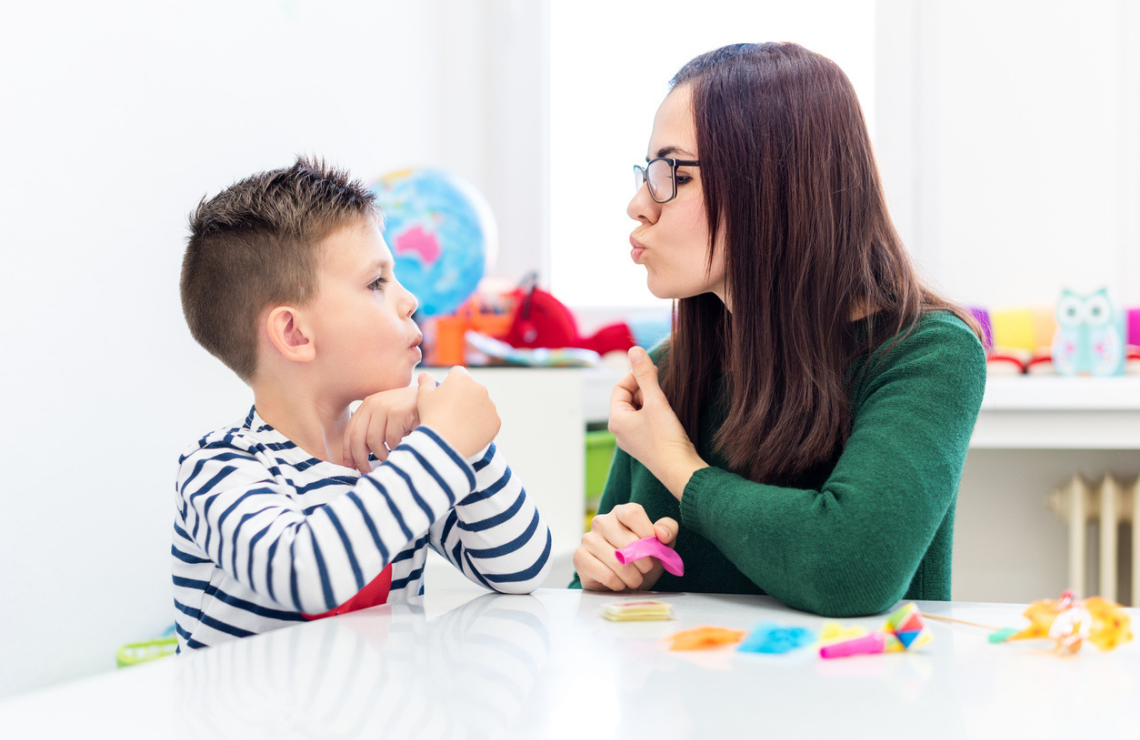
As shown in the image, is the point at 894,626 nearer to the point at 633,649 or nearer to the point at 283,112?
the point at 633,649

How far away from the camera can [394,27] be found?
99.5 inches

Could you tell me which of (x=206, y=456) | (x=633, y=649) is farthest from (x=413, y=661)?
(x=206, y=456)

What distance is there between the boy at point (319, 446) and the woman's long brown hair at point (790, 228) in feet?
→ 0.92

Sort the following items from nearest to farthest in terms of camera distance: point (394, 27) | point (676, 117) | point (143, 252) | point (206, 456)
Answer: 1. point (206, 456)
2. point (676, 117)
3. point (143, 252)
4. point (394, 27)

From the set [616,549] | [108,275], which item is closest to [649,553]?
[616,549]

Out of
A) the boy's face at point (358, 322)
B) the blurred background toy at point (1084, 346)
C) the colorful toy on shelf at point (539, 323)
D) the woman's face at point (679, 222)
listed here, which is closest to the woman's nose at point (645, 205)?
the woman's face at point (679, 222)

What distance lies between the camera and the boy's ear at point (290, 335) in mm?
854

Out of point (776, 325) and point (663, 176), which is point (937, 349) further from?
point (663, 176)

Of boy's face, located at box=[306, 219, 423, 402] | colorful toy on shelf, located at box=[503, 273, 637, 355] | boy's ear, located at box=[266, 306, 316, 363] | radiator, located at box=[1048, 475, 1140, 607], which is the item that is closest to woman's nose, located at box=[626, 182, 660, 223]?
boy's face, located at box=[306, 219, 423, 402]

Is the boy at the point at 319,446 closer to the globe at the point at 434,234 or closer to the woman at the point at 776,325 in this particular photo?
the woman at the point at 776,325

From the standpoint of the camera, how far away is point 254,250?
2.89ft

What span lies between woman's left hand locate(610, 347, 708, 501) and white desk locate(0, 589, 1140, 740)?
0.23 metres

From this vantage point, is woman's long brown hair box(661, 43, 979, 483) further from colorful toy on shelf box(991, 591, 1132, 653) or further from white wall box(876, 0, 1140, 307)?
white wall box(876, 0, 1140, 307)

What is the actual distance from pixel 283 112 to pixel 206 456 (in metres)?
1.46
